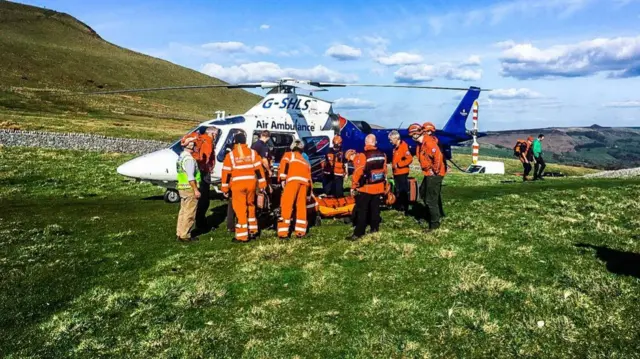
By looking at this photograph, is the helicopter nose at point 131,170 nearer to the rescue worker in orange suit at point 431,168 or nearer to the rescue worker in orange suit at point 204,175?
the rescue worker in orange suit at point 204,175

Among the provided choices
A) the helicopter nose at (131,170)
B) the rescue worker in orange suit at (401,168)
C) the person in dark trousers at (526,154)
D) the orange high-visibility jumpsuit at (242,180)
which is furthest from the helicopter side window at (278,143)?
the person in dark trousers at (526,154)

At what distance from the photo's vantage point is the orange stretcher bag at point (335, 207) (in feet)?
38.0

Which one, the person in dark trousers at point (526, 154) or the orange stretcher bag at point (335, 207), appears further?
the person in dark trousers at point (526, 154)

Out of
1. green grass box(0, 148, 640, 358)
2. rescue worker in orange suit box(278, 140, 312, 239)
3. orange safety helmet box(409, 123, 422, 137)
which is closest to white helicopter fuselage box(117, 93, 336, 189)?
green grass box(0, 148, 640, 358)

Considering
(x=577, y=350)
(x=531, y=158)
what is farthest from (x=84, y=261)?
(x=531, y=158)

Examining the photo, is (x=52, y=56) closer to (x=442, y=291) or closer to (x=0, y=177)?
(x=0, y=177)

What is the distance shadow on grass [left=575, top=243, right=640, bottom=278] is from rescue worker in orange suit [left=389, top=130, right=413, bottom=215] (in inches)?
184

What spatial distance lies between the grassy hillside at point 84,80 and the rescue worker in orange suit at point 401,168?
1542 inches

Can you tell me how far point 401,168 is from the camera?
39.8 feet

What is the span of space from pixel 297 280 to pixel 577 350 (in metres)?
4.06

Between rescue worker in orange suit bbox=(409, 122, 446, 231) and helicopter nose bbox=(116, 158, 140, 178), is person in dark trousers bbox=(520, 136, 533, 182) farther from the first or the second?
helicopter nose bbox=(116, 158, 140, 178)

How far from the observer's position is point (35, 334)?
5.97 meters

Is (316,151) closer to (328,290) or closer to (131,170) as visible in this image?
(131,170)

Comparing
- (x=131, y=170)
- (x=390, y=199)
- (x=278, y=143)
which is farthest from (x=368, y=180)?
(x=131, y=170)
